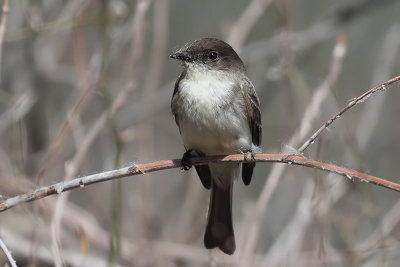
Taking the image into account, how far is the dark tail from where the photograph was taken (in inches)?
138

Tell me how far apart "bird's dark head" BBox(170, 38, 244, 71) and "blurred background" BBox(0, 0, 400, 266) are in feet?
0.80

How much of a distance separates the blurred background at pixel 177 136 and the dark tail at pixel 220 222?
4.7 inches

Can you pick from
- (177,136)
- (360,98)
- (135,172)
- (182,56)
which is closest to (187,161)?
(182,56)

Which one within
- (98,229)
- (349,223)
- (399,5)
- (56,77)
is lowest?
(349,223)

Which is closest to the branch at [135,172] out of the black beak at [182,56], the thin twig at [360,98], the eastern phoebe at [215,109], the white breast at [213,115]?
the thin twig at [360,98]

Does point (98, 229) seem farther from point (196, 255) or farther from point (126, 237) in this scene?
point (196, 255)

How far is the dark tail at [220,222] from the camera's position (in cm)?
350

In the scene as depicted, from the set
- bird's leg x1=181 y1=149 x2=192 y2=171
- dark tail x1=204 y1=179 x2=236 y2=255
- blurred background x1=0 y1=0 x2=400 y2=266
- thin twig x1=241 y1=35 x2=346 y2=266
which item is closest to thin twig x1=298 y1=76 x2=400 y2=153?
blurred background x1=0 y1=0 x2=400 y2=266

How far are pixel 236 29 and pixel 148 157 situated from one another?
986 millimetres

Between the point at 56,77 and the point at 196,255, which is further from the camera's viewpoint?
the point at 56,77

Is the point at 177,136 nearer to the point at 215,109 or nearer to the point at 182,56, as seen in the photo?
the point at 182,56

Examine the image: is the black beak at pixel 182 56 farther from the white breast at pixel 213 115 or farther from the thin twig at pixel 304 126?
the thin twig at pixel 304 126

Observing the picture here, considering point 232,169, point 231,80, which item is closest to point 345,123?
point 231,80

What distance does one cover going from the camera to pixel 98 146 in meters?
5.04
